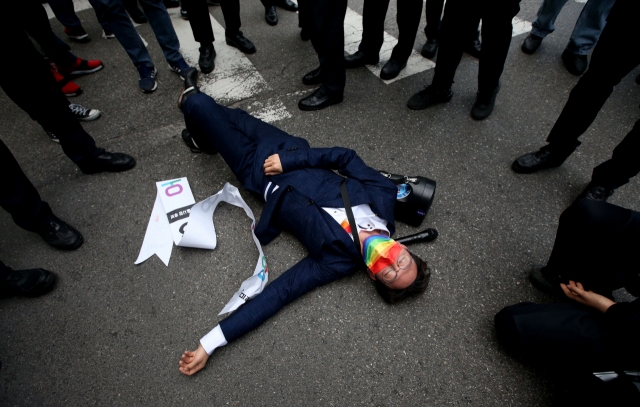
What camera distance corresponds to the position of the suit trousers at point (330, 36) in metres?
2.71

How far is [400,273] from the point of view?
192 centimetres

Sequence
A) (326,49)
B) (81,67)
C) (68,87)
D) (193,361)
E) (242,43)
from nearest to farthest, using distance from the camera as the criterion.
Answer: (193,361)
(326,49)
(68,87)
(81,67)
(242,43)

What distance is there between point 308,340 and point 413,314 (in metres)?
0.67

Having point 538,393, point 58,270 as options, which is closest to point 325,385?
point 538,393

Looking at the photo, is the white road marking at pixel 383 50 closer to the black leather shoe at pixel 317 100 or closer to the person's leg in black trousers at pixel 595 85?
the black leather shoe at pixel 317 100

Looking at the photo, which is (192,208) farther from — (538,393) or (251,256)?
(538,393)

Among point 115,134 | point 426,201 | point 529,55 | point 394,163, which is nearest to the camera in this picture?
point 426,201

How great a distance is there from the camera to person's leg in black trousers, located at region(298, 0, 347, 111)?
2.72m

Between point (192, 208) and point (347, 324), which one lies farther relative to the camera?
point (192, 208)

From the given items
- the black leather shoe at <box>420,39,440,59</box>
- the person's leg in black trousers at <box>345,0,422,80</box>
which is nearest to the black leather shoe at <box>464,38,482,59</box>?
the black leather shoe at <box>420,39,440,59</box>

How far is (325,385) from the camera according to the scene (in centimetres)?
191

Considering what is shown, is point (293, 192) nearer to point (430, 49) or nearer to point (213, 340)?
point (213, 340)

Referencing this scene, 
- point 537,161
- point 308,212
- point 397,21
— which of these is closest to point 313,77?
point 397,21

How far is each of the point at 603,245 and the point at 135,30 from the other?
4086mm
